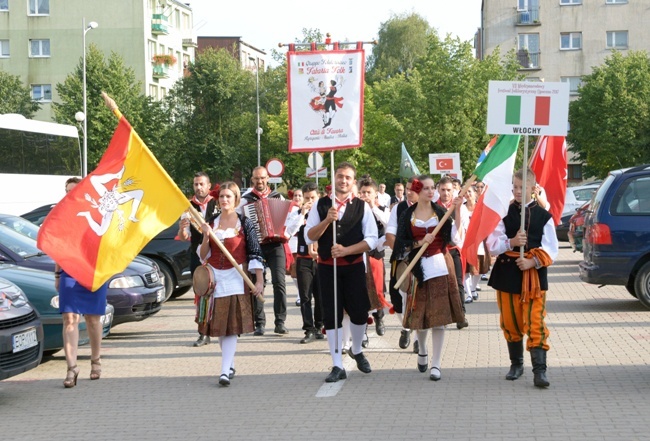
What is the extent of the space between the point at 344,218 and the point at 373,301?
46.1 inches

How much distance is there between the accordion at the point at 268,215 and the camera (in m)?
12.8

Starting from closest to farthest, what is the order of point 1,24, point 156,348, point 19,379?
point 19,379 → point 156,348 → point 1,24

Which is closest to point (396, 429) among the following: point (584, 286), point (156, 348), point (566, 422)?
point (566, 422)

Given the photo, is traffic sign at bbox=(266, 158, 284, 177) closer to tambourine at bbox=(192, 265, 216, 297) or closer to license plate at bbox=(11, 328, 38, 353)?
tambourine at bbox=(192, 265, 216, 297)

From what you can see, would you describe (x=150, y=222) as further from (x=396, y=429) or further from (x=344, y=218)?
(x=396, y=429)

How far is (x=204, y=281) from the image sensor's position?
392 inches

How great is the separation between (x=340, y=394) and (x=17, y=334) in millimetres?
2841

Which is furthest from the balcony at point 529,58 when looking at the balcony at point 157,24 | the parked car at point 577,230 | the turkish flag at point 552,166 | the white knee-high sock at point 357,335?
the white knee-high sock at point 357,335

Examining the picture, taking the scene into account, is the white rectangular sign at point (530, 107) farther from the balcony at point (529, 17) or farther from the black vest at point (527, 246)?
the balcony at point (529, 17)

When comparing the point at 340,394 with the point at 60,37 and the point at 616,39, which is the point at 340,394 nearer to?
the point at 616,39

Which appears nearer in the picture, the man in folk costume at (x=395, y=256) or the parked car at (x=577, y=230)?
the man in folk costume at (x=395, y=256)

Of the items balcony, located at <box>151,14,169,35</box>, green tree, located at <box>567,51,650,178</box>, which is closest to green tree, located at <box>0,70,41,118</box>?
balcony, located at <box>151,14,169,35</box>

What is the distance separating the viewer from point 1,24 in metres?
73.9

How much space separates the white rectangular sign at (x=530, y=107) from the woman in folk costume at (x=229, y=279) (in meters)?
2.59
